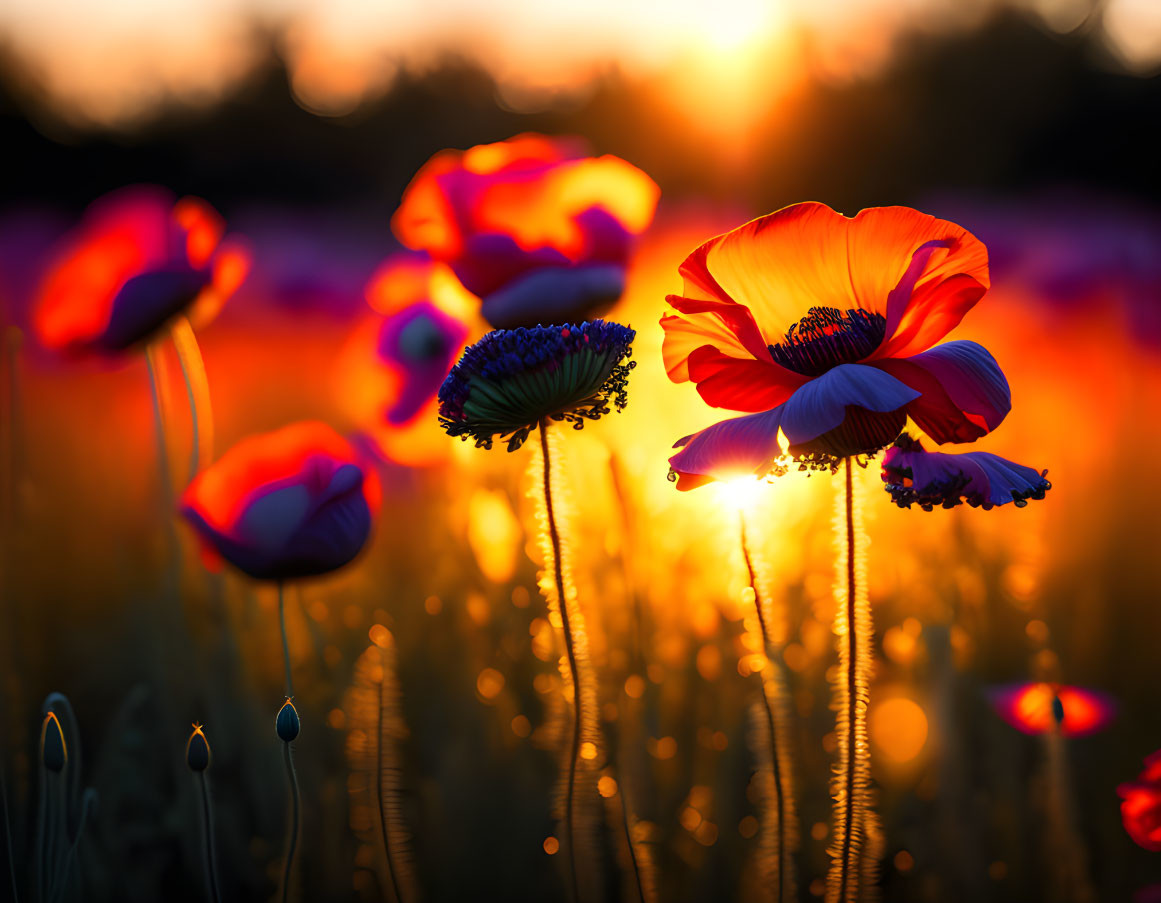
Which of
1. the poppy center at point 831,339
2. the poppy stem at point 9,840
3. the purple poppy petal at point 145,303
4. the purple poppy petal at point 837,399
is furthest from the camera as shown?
the purple poppy petal at point 145,303

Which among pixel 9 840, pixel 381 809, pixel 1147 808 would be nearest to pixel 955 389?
pixel 1147 808

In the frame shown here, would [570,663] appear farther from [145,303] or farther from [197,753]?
[145,303]

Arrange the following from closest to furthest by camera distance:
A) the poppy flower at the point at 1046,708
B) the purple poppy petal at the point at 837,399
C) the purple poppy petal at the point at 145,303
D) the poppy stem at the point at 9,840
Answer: the purple poppy petal at the point at 837,399 < the poppy stem at the point at 9,840 < the poppy flower at the point at 1046,708 < the purple poppy petal at the point at 145,303

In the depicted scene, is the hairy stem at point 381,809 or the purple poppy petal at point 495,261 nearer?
the hairy stem at point 381,809

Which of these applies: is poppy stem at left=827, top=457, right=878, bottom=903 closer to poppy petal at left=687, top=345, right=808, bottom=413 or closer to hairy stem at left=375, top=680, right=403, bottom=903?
poppy petal at left=687, top=345, right=808, bottom=413

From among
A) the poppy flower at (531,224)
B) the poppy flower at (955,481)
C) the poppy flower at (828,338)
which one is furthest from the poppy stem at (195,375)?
the poppy flower at (955,481)

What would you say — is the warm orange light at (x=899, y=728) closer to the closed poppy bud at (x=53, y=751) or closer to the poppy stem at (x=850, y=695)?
the poppy stem at (x=850, y=695)

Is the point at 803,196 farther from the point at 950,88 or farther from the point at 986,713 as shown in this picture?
the point at 986,713

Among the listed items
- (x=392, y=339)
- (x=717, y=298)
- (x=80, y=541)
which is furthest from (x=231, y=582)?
(x=717, y=298)
